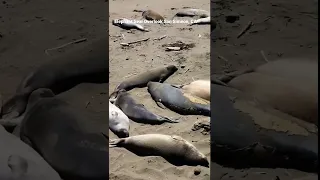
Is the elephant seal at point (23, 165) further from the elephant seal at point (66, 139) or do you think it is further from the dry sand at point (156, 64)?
the dry sand at point (156, 64)

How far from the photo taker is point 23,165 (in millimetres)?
2377

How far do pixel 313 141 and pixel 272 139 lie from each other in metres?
0.19

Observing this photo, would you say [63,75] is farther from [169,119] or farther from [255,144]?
[255,144]

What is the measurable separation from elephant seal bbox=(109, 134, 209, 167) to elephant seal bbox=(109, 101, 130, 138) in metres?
0.07

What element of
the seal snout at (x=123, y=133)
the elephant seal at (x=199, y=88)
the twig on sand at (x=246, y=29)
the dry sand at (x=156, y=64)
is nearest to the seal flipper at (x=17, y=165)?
the dry sand at (x=156, y=64)

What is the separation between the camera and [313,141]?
2.63 meters

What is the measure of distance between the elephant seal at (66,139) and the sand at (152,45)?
172 mm

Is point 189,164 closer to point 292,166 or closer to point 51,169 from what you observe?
point 292,166

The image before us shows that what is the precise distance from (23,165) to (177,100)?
1181 mm

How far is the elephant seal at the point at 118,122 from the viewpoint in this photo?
3012mm

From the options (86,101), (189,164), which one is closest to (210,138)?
(189,164)

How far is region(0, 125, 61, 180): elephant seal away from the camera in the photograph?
235cm

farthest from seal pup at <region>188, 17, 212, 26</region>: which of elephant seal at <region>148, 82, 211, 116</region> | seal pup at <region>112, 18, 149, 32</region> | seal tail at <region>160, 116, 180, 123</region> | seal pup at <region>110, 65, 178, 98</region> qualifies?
seal tail at <region>160, 116, 180, 123</region>

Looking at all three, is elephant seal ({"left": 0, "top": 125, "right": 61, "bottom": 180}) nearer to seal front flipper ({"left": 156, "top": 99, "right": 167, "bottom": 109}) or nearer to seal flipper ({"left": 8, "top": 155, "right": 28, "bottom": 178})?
seal flipper ({"left": 8, "top": 155, "right": 28, "bottom": 178})
